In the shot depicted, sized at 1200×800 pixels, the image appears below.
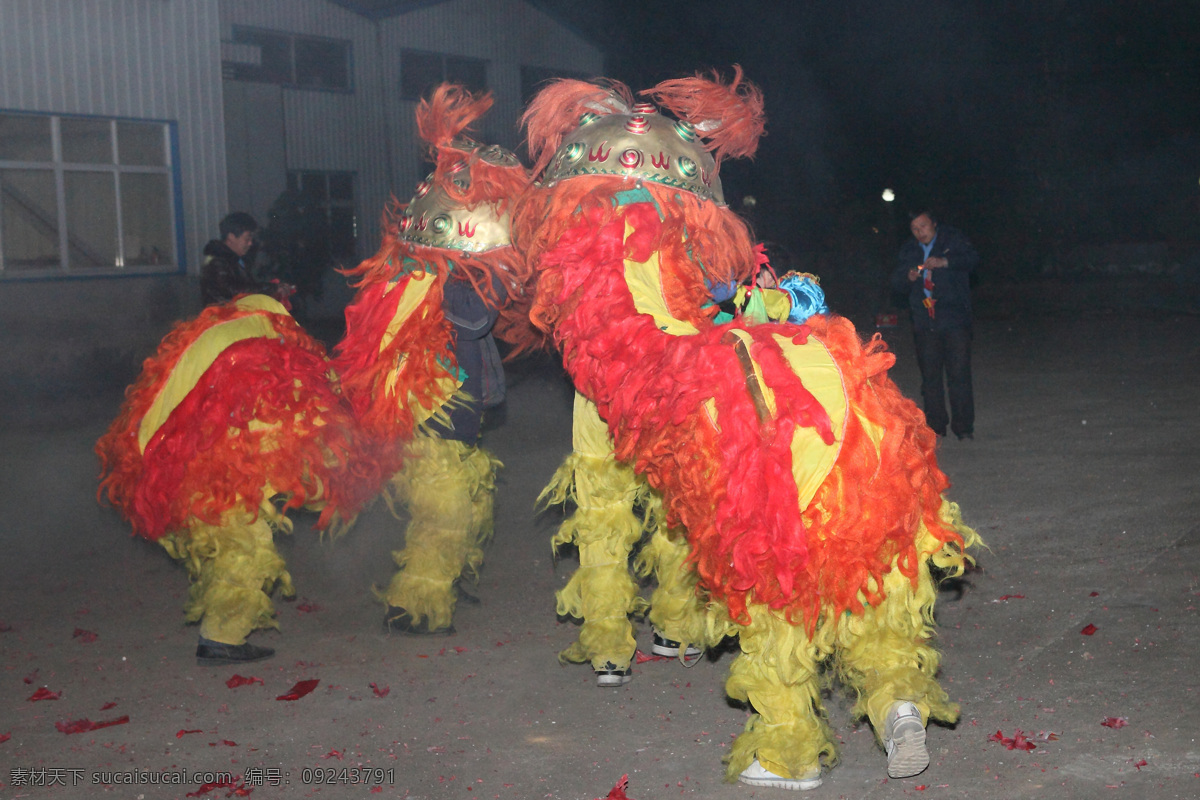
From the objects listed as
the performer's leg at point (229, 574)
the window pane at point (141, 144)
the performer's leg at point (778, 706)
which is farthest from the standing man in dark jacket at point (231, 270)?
the window pane at point (141, 144)

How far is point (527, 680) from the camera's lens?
4.02m

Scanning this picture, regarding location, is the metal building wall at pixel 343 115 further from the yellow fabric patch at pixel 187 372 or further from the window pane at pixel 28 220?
the yellow fabric patch at pixel 187 372

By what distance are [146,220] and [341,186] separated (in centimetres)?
630

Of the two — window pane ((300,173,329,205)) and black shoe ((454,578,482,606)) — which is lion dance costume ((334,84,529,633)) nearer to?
black shoe ((454,578,482,606))

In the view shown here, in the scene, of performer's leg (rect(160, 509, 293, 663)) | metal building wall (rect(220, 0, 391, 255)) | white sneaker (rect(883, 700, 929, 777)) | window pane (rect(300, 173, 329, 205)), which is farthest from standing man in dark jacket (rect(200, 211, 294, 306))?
window pane (rect(300, 173, 329, 205))

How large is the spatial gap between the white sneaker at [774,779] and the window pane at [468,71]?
21.2m

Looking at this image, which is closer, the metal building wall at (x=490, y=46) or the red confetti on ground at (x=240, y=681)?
the red confetti on ground at (x=240, y=681)

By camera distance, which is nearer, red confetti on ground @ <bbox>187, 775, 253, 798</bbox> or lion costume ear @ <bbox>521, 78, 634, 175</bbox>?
red confetti on ground @ <bbox>187, 775, 253, 798</bbox>

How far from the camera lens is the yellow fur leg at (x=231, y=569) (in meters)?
4.01

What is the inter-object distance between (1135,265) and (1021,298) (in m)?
6.62

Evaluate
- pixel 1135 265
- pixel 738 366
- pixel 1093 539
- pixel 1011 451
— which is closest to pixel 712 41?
Answer: pixel 1135 265

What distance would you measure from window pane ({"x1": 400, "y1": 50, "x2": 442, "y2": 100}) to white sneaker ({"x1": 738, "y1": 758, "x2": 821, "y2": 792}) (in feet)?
66.1

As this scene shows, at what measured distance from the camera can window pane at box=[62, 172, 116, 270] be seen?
1445cm

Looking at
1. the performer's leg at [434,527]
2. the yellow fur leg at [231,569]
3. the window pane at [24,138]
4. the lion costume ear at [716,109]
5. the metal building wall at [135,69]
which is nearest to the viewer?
the lion costume ear at [716,109]
